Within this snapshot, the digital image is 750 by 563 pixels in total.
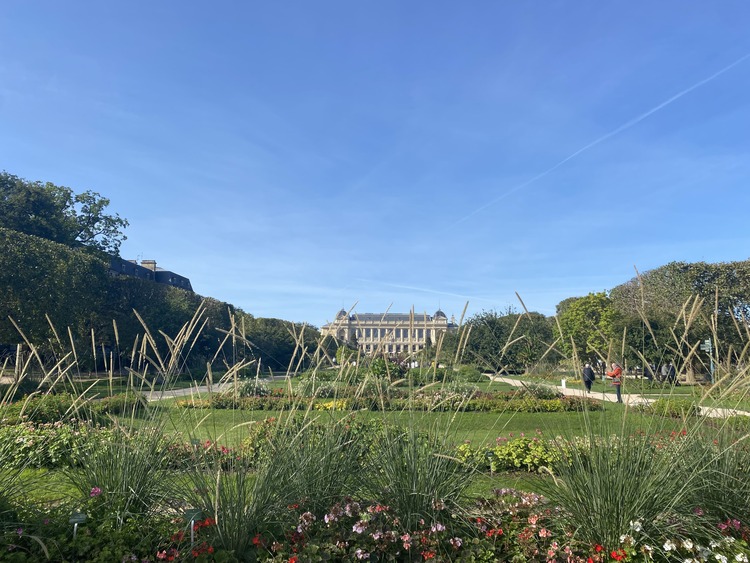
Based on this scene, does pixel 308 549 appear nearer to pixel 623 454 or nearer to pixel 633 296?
pixel 623 454

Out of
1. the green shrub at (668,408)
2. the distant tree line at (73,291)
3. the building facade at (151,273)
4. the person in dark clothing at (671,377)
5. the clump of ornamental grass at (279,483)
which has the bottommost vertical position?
the clump of ornamental grass at (279,483)

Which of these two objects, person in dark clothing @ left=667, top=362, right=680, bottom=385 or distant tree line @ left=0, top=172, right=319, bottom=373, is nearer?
person in dark clothing @ left=667, top=362, right=680, bottom=385

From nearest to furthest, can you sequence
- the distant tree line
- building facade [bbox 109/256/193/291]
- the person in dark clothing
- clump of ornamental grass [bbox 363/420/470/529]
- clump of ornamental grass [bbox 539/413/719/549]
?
clump of ornamental grass [bbox 539/413/719/549]
clump of ornamental grass [bbox 363/420/470/529]
the person in dark clothing
the distant tree line
building facade [bbox 109/256/193/291]

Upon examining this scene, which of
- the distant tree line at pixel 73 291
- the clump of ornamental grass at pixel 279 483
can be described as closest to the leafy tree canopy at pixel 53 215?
the distant tree line at pixel 73 291

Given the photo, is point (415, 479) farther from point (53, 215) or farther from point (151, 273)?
point (151, 273)

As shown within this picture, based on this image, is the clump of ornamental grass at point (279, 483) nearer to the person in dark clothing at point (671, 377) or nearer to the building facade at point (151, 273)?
the person in dark clothing at point (671, 377)

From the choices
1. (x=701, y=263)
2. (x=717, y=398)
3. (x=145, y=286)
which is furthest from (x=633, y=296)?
(x=717, y=398)

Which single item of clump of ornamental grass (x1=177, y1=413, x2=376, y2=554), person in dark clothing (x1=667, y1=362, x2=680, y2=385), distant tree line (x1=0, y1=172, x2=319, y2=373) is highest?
distant tree line (x1=0, y1=172, x2=319, y2=373)

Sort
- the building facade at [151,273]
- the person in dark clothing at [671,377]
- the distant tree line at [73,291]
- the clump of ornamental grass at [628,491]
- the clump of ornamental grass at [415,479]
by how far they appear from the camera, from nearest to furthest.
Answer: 1. the clump of ornamental grass at [628,491]
2. the clump of ornamental grass at [415,479]
3. the person in dark clothing at [671,377]
4. the distant tree line at [73,291]
5. the building facade at [151,273]

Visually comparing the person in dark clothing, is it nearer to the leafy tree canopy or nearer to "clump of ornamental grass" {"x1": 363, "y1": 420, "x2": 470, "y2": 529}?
"clump of ornamental grass" {"x1": 363, "y1": 420, "x2": 470, "y2": 529}

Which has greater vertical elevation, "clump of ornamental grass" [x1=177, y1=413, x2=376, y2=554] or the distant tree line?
the distant tree line

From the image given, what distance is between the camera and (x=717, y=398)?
3.34 metres

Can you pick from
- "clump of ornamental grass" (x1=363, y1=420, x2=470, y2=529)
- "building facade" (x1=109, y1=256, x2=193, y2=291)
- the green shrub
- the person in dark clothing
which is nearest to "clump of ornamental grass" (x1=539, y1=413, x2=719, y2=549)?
the green shrub

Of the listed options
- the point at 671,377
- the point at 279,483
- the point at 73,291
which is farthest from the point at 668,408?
the point at 73,291
